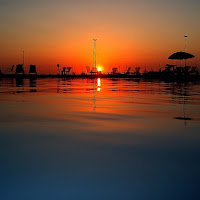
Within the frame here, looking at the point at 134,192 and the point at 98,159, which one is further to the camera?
the point at 98,159

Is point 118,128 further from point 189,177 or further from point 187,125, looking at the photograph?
point 189,177

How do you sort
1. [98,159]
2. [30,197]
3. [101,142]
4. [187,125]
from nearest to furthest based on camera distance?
[30,197]
[98,159]
[101,142]
[187,125]

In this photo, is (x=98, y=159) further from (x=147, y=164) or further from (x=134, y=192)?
(x=134, y=192)

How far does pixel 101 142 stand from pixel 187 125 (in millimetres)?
3001

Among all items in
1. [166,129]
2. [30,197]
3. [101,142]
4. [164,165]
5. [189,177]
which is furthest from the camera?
[166,129]

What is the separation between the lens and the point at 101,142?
590 centimetres

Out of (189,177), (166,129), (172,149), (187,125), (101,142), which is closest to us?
(189,177)

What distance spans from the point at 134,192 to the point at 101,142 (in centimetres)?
242

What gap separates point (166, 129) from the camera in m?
7.23

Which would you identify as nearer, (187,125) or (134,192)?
(134,192)

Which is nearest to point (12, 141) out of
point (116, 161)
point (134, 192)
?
point (116, 161)

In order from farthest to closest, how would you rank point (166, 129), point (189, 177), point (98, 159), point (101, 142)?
point (166, 129) → point (101, 142) → point (98, 159) → point (189, 177)

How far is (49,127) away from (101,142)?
2.17m

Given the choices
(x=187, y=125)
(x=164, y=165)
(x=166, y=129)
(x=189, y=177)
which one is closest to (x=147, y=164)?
(x=164, y=165)
